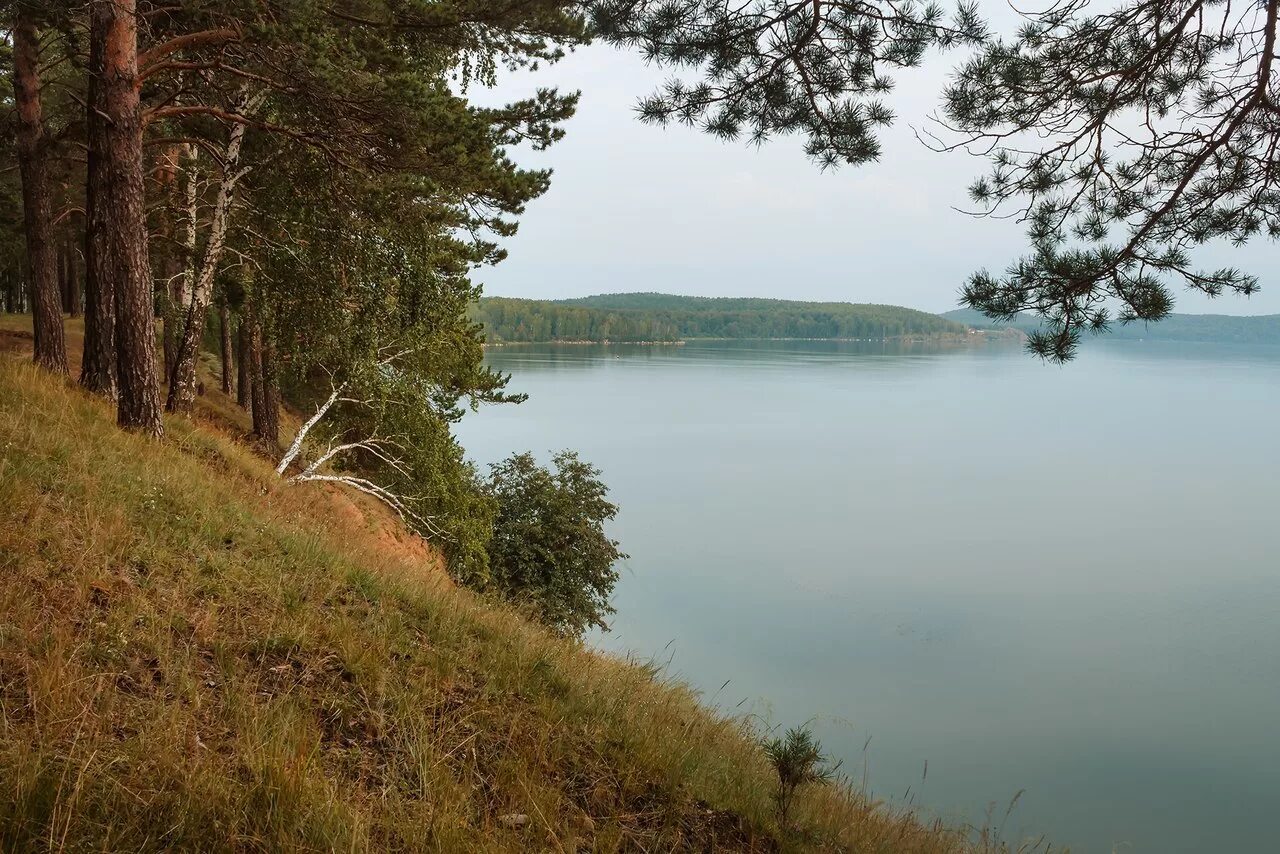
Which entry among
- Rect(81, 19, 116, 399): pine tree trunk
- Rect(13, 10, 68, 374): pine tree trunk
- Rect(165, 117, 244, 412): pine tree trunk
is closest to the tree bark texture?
Rect(165, 117, 244, 412): pine tree trunk

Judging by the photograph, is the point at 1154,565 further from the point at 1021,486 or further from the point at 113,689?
the point at 113,689

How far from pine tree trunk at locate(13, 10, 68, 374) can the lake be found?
322 inches

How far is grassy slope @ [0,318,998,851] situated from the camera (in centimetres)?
244

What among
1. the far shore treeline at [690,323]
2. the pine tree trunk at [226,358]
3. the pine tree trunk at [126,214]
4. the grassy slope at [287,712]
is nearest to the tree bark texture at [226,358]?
the pine tree trunk at [226,358]

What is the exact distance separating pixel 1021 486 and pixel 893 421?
73.2ft

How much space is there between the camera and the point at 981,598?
27906 mm

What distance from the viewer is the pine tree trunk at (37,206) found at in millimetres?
9469

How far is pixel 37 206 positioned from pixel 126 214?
404 cm

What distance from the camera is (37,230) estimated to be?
9633mm

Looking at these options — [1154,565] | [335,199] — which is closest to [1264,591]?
[1154,565]

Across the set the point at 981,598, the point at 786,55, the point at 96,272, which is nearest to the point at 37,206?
the point at 96,272

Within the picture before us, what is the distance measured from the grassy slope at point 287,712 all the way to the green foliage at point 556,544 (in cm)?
1250

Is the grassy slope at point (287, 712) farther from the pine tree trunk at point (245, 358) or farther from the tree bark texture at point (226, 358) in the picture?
the tree bark texture at point (226, 358)

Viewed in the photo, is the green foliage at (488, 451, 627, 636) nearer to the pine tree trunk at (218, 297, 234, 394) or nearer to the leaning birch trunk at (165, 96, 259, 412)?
the pine tree trunk at (218, 297, 234, 394)
